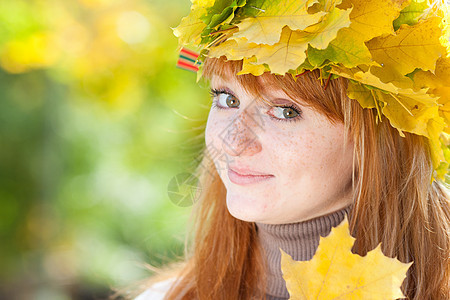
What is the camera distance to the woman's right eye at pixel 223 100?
1.27m

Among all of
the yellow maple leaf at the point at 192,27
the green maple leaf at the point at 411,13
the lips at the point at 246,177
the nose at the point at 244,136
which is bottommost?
the lips at the point at 246,177

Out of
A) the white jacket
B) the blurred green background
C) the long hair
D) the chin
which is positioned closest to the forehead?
the long hair

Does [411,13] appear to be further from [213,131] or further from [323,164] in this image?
[213,131]

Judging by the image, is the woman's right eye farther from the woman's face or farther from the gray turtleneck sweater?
the gray turtleneck sweater

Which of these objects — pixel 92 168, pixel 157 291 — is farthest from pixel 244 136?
pixel 92 168

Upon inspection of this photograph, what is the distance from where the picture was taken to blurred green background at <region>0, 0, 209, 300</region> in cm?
341

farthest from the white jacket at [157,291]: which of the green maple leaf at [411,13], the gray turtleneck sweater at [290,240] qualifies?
the green maple leaf at [411,13]

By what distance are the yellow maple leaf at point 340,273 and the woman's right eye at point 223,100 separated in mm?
424

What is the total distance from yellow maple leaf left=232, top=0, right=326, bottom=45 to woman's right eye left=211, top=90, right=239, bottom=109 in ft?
0.74

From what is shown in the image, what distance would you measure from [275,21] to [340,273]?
1.54ft

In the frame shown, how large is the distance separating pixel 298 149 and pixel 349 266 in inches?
11.2

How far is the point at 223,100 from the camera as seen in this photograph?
1.30m

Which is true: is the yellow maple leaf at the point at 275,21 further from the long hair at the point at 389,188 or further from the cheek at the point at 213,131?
the cheek at the point at 213,131

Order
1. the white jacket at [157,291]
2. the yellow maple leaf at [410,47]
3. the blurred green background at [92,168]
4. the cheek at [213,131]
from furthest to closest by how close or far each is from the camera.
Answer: the blurred green background at [92,168]
the white jacket at [157,291]
the cheek at [213,131]
the yellow maple leaf at [410,47]
